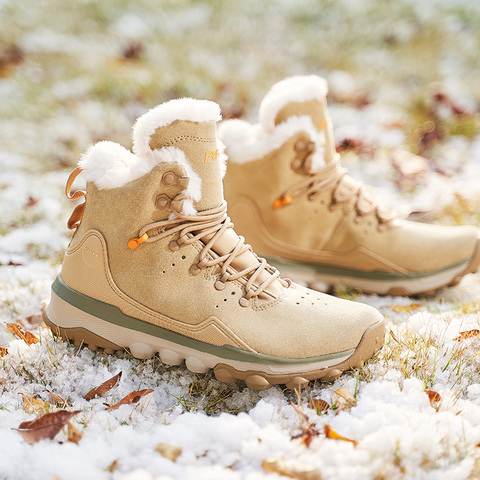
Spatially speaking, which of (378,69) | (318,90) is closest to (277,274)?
(318,90)

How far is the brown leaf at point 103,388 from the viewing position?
1646 millimetres

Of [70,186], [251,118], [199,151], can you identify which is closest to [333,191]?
[199,151]

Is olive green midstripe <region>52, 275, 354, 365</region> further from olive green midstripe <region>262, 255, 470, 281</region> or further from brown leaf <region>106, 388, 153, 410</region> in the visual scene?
olive green midstripe <region>262, 255, 470, 281</region>

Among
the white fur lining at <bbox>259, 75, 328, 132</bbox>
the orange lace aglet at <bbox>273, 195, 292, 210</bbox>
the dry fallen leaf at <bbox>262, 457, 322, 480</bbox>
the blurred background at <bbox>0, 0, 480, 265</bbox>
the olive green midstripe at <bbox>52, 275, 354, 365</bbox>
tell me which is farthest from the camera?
the blurred background at <bbox>0, 0, 480, 265</bbox>

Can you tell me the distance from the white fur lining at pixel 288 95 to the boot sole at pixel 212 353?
3.48 feet

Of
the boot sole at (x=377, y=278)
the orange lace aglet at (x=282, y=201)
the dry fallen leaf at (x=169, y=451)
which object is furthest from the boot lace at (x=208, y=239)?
the boot sole at (x=377, y=278)

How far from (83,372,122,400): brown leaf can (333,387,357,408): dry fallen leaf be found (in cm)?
69

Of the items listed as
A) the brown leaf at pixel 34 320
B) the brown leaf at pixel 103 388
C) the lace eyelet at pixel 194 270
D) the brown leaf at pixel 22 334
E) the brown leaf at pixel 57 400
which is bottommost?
the brown leaf at pixel 34 320

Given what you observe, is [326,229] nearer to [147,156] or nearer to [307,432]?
[147,156]

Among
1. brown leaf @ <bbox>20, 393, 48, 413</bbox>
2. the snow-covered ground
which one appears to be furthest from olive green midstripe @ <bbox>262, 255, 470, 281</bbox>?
brown leaf @ <bbox>20, 393, 48, 413</bbox>

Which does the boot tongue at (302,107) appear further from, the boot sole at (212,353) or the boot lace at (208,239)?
the boot sole at (212,353)

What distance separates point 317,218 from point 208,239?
0.90 meters

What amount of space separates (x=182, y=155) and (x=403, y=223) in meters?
1.37

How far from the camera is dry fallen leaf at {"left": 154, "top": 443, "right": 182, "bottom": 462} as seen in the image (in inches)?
53.1
